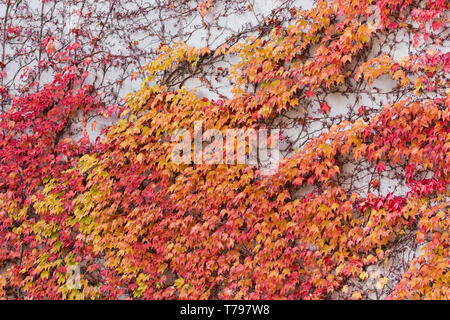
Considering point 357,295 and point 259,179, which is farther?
point 259,179

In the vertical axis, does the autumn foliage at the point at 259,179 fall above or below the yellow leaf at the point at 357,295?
above

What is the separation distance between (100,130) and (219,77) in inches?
64.4

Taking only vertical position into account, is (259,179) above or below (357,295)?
above

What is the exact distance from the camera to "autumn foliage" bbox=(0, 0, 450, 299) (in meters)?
3.95

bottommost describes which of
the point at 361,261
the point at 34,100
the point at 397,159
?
the point at 361,261

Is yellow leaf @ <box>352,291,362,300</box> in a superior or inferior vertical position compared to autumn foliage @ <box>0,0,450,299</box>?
inferior

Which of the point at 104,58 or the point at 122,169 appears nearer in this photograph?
the point at 122,169

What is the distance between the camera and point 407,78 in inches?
161

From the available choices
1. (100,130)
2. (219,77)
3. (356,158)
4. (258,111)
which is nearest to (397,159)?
(356,158)

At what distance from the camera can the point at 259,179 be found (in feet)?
15.0

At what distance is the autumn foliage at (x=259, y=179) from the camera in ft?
13.0

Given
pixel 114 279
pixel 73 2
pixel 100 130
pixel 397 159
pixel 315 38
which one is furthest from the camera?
pixel 73 2

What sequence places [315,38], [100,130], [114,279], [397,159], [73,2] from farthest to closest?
[73,2] < [100,130] < [114,279] < [315,38] < [397,159]
